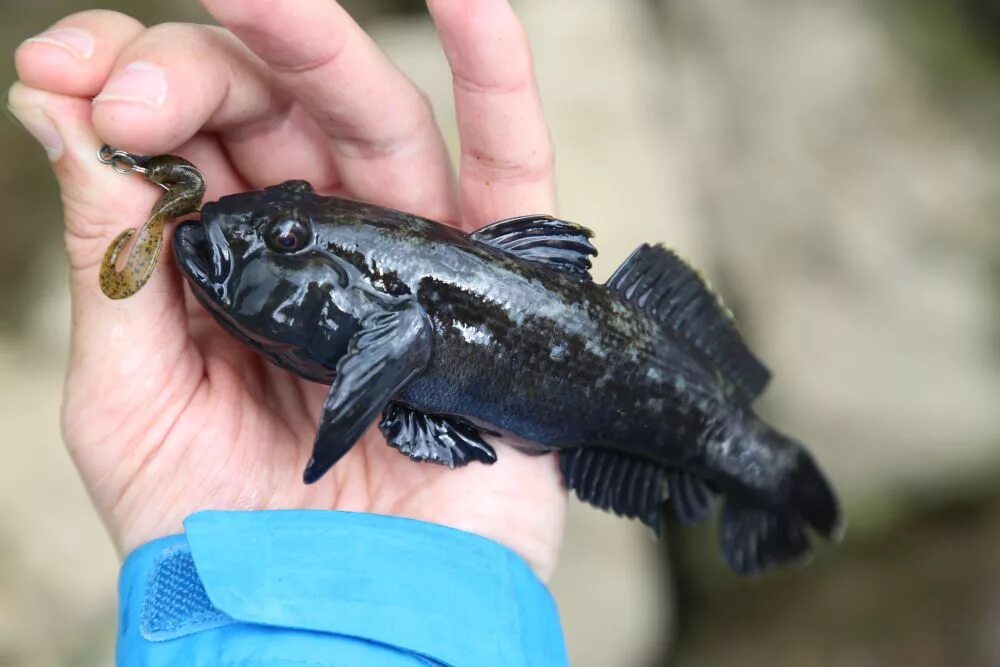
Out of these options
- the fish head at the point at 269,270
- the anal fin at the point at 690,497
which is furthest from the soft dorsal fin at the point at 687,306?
the fish head at the point at 269,270

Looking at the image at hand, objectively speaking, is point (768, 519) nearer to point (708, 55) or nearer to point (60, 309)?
point (708, 55)

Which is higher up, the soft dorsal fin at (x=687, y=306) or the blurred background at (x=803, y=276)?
the soft dorsal fin at (x=687, y=306)

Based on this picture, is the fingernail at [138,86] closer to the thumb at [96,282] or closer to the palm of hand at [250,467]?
the thumb at [96,282]

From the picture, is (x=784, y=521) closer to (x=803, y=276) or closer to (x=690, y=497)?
(x=690, y=497)

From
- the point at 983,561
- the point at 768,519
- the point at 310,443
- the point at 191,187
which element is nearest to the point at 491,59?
the point at 191,187

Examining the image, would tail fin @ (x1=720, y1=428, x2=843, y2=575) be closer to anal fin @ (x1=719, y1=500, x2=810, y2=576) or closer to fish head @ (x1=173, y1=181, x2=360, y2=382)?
anal fin @ (x1=719, y1=500, x2=810, y2=576)

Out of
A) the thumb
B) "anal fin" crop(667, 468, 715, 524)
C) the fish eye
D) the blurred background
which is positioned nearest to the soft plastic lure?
the thumb

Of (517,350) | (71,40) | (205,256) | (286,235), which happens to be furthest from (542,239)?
(71,40)
